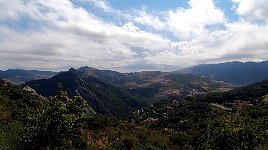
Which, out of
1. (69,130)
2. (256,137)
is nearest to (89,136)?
(69,130)

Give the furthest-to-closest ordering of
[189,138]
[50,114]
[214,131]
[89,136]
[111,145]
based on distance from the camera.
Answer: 1. [189,138]
2. [89,136]
3. [111,145]
4. [214,131]
5. [50,114]

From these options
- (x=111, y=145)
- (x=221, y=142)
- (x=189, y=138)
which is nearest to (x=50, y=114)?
(x=111, y=145)

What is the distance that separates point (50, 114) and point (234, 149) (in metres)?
18.1

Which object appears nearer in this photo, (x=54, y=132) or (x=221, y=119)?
(x=54, y=132)

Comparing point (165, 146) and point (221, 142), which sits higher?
point (221, 142)

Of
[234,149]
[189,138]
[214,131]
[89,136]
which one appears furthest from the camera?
[189,138]

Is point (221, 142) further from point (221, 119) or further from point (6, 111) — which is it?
point (6, 111)

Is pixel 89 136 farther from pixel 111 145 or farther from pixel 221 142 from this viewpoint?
pixel 221 142

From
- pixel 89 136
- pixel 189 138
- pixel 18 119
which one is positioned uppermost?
pixel 18 119

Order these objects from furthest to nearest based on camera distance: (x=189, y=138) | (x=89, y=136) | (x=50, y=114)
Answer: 1. (x=189, y=138)
2. (x=89, y=136)
3. (x=50, y=114)

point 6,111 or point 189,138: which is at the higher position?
point 6,111

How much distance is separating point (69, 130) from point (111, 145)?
12.6m

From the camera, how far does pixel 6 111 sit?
41500 mm

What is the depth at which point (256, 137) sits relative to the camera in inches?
1384
